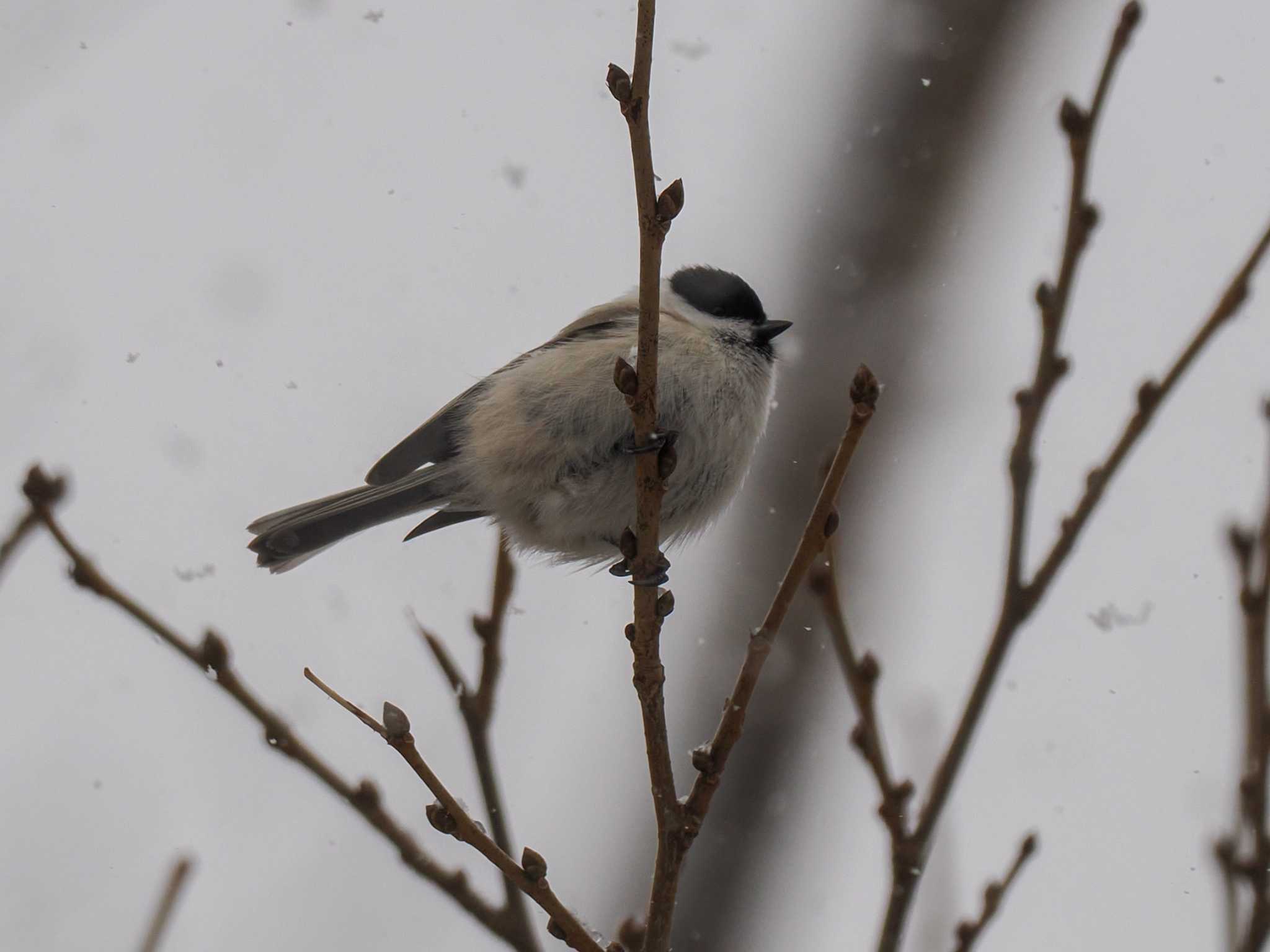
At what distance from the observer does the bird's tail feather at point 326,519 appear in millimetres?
2871

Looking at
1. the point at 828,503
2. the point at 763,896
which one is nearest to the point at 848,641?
the point at 828,503

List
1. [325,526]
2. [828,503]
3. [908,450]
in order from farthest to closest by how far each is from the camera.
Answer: [908,450]
[325,526]
[828,503]

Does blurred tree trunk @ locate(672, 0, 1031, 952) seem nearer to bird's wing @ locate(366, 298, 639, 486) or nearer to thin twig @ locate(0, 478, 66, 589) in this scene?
bird's wing @ locate(366, 298, 639, 486)

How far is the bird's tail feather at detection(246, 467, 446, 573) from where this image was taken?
287 centimetres

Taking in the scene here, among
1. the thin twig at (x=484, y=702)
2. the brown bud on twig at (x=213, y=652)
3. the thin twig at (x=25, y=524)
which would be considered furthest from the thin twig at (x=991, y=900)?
the thin twig at (x=25, y=524)

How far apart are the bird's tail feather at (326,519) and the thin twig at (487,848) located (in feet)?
4.64

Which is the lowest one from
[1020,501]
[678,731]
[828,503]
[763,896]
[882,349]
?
[763,896]

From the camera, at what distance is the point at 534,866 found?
1.53 meters

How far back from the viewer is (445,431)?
2.90 meters

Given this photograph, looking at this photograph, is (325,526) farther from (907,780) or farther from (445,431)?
(907,780)

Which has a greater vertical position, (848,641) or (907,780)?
(848,641)

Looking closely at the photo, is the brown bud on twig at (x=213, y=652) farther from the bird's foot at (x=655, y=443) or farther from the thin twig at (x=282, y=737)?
the bird's foot at (x=655, y=443)

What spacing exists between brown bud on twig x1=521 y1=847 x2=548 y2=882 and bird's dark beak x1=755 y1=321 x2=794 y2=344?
153cm

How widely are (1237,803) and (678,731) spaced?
6.74ft
